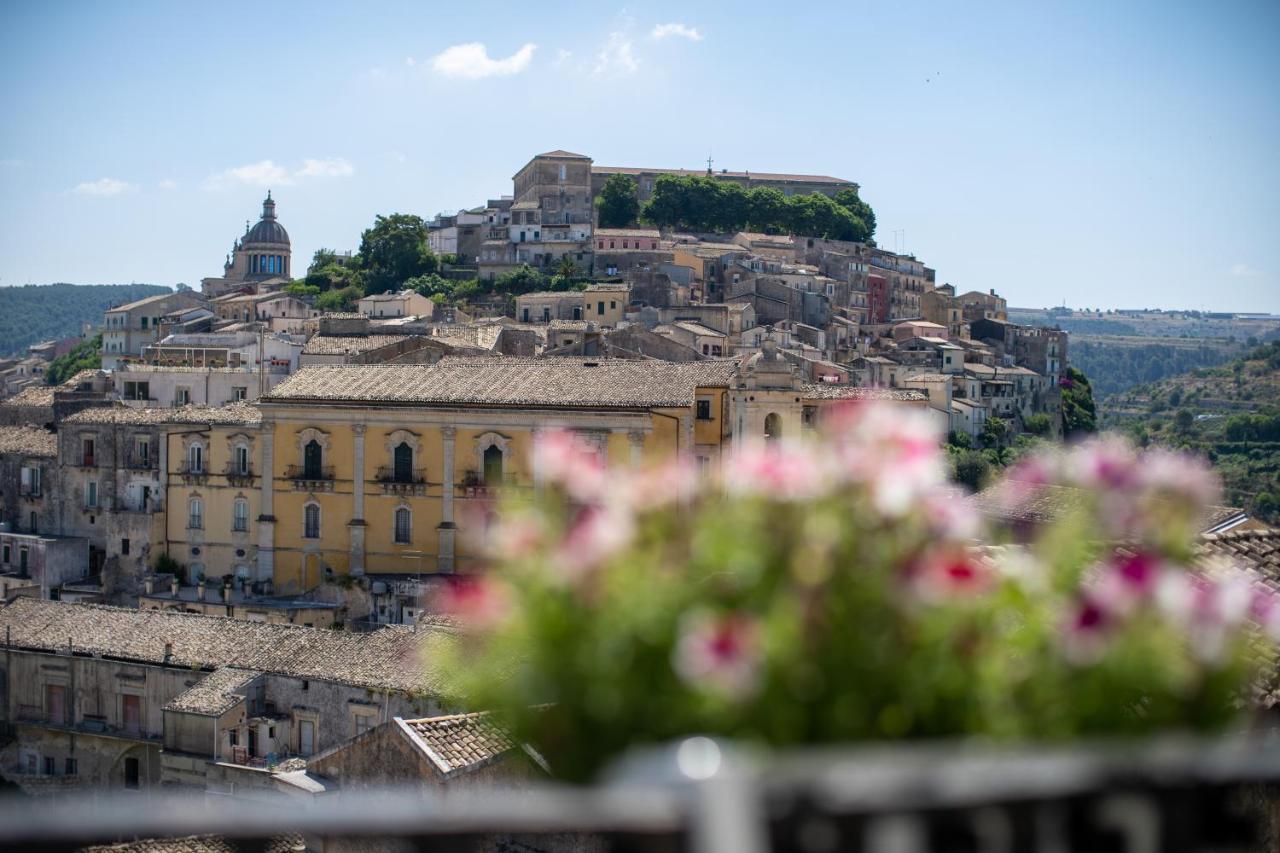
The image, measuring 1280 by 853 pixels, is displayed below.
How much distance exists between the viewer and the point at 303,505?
41.1m

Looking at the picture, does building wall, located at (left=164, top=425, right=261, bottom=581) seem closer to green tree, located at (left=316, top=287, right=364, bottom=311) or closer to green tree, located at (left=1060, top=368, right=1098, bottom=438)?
green tree, located at (left=316, top=287, right=364, bottom=311)

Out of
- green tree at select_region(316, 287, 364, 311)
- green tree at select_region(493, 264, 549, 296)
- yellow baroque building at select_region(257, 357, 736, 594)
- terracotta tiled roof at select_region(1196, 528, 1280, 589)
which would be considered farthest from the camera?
green tree at select_region(316, 287, 364, 311)

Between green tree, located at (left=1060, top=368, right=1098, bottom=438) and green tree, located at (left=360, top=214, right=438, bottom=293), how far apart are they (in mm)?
38794

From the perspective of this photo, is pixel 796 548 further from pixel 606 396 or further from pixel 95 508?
pixel 95 508

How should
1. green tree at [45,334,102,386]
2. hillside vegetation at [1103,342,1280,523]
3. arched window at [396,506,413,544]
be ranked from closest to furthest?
arched window at [396,506,413,544], hillside vegetation at [1103,342,1280,523], green tree at [45,334,102,386]

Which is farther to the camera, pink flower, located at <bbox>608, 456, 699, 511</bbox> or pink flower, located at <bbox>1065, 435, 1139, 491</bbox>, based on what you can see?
pink flower, located at <bbox>1065, 435, 1139, 491</bbox>

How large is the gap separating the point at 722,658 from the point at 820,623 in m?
0.29

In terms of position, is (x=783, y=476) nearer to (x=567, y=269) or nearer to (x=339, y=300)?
(x=567, y=269)

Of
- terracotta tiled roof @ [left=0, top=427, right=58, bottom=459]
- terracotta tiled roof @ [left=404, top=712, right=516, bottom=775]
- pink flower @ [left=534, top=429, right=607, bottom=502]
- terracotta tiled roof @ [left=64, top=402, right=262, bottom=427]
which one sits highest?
pink flower @ [left=534, top=429, right=607, bottom=502]

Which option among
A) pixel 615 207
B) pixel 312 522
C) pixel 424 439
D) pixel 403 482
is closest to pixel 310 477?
pixel 312 522

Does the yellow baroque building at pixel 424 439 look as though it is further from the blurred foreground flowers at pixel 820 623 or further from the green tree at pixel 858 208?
the green tree at pixel 858 208

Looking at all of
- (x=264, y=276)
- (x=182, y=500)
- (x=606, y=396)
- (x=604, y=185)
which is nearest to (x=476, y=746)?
(x=606, y=396)

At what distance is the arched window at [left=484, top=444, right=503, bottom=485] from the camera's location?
39.1m

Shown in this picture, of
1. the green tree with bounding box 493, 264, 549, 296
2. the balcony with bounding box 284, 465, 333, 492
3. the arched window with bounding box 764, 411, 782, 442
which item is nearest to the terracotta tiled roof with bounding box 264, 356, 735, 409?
the arched window with bounding box 764, 411, 782, 442
